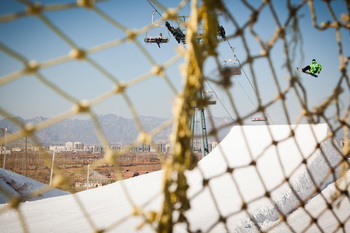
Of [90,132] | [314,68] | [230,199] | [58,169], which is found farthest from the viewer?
[90,132]

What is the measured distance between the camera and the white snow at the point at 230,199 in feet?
5.85

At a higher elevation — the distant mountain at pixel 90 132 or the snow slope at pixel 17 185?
the distant mountain at pixel 90 132

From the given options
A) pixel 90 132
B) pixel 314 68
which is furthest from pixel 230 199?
pixel 90 132

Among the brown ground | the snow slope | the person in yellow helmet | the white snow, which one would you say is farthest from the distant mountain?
the white snow

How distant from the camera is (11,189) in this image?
3.97 m

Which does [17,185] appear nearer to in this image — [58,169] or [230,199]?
[230,199]

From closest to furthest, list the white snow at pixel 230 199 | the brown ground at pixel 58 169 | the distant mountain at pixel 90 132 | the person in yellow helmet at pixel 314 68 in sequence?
1. the brown ground at pixel 58 169
2. the white snow at pixel 230 199
3. the person in yellow helmet at pixel 314 68
4. the distant mountain at pixel 90 132

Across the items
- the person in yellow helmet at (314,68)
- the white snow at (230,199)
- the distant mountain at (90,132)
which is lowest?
the white snow at (230,199)

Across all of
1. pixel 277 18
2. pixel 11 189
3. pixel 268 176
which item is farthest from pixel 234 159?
pixel 11 189

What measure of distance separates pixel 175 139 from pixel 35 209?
2735 mm

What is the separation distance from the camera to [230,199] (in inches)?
87.7

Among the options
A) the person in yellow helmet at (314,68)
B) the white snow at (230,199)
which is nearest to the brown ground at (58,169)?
the white snow at (230,199)

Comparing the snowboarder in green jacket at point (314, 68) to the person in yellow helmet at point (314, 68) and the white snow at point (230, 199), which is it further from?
the white snow at point (230, 199)

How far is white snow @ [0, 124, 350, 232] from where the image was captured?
5.85 ft
